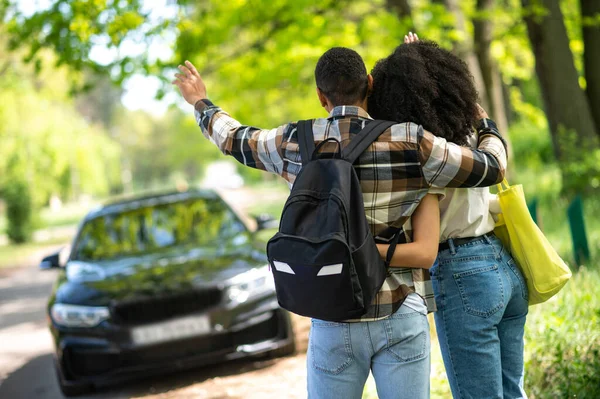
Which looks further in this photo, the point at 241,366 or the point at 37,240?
the point at 37,240

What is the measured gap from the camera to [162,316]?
5605 millimetres

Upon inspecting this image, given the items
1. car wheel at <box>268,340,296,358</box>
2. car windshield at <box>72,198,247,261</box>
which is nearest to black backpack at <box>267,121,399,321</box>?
car wheel at <box>268,340,296,358</box>

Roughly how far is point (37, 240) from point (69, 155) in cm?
1506

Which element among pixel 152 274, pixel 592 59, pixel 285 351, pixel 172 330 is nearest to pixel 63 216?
pixel 592 59

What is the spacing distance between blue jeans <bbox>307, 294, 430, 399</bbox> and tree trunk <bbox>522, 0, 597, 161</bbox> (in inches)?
417

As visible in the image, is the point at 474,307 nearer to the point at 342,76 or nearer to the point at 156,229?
the point at 342,76

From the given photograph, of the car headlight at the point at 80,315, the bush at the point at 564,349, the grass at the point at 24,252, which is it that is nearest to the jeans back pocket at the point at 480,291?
the bush at the point at 564,349

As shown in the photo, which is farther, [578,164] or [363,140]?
[578,164]

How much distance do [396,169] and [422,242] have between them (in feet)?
0.84

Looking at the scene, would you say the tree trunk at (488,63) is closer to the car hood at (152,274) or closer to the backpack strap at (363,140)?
the car hood at (152,274)

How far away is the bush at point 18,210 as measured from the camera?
28125mm

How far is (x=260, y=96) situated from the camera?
2072 cm

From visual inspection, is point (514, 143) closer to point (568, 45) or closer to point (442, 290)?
point (568, 45)

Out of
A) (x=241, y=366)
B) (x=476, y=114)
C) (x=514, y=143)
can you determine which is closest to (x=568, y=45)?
(x=241, y=366)
